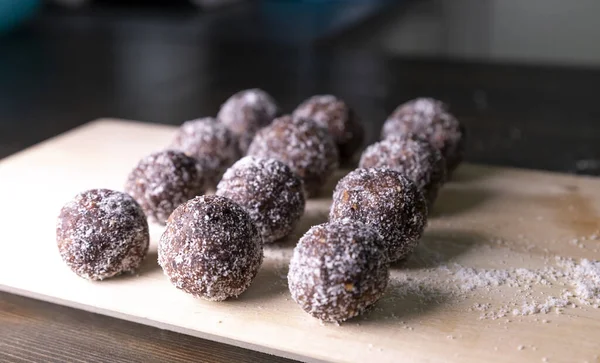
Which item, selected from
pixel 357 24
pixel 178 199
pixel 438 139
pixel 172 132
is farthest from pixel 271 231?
pixel 357 24

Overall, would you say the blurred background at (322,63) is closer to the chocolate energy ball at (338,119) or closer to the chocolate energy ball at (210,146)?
the chocolate energy ball at (338,119)

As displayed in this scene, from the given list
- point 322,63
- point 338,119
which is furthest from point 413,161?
point 322,63

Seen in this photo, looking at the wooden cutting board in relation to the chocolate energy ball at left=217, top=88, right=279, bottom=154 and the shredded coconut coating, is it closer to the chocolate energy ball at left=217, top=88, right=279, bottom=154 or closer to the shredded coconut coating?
the shredded coconut coating

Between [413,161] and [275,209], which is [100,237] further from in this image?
[413,161]

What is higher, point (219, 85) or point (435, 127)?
point (435, 127)

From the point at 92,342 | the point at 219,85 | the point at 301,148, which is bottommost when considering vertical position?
the point at 92,342

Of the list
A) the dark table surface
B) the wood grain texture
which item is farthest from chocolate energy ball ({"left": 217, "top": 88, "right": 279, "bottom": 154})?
the wood grain texture

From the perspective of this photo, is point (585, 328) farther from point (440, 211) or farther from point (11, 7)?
point (11, 7)
